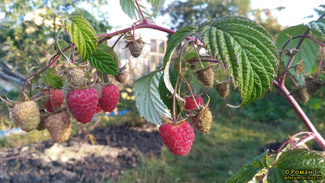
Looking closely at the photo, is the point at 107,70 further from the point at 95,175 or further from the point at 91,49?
the point at 95,175

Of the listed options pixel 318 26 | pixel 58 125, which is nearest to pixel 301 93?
pixel 318 26

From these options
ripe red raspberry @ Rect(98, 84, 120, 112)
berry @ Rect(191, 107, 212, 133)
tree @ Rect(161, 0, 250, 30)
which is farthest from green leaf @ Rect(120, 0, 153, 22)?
tree @ Rect(161, 0, 250, 30)

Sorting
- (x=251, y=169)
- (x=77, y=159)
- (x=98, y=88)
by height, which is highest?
(x=98, y=88)

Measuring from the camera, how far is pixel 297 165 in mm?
605

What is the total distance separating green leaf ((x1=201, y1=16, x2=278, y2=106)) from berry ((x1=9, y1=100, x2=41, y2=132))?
438 millimetres

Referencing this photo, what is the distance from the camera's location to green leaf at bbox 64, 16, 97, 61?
52 cm

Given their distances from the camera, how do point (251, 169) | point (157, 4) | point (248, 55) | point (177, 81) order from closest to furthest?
1. point (248, 55)
2. point (177, 81)
3. point (251, 169)
4. point (157, 4)

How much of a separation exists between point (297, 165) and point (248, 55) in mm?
365

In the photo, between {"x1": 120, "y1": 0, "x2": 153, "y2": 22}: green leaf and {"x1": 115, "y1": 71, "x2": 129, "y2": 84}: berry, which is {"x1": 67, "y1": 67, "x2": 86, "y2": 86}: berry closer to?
{"x1": 115, "y1": 71, "x2": 129, "y2": 84}: berry

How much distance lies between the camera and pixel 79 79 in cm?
57

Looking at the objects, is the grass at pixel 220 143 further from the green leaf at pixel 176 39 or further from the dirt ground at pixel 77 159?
the green leaf at pixel 176 39

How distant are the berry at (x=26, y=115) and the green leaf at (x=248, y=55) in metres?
0.44

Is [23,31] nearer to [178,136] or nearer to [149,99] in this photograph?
[149,99]

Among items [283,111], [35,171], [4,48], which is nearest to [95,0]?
[4,48]
